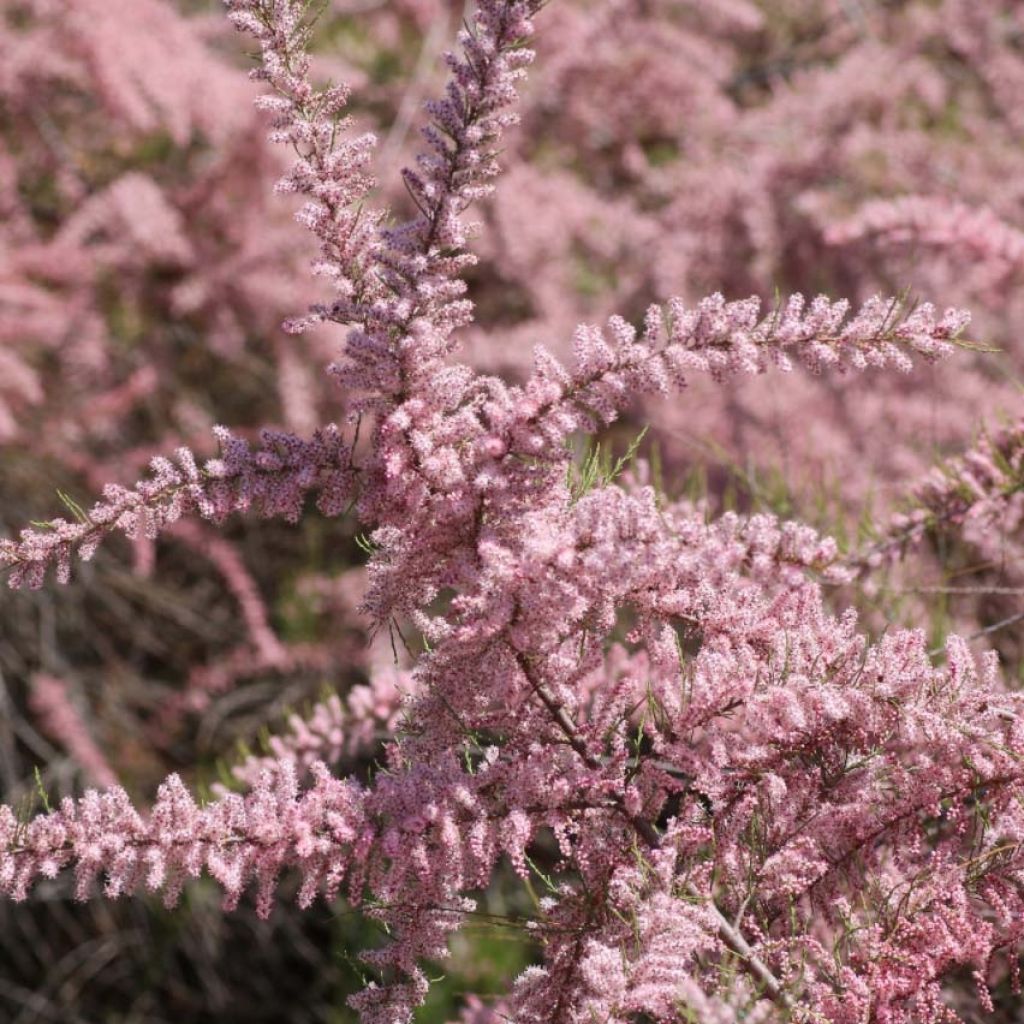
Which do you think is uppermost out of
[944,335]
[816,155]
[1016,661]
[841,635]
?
[816,155]

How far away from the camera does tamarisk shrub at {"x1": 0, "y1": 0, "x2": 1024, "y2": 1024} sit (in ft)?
2.25

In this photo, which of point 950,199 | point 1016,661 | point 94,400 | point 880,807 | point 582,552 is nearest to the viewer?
point 582,552

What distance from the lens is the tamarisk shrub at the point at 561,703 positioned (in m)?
0.69

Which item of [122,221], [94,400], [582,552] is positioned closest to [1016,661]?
[582,552]

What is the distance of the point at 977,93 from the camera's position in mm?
3066

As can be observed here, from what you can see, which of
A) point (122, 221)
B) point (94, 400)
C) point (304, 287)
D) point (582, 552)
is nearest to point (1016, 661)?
point (582, 552)

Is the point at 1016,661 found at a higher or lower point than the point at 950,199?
lower

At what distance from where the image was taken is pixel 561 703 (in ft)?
2.54

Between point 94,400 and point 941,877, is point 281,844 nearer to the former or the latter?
point 941,877

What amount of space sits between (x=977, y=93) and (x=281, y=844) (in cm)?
308

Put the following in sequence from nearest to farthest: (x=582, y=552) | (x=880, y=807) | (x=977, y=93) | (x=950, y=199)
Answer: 1. (x=582, y=552)
2. (x=880, y=807)
3. (x=950, y=199)
4. (x=977, y=93)

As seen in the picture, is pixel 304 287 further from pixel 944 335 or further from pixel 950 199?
pixel 944 335

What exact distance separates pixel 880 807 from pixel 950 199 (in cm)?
193

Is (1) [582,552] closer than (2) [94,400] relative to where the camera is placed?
Yes
